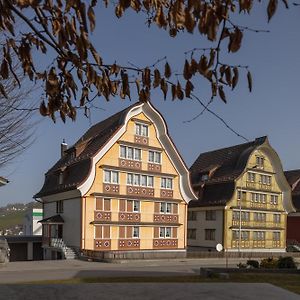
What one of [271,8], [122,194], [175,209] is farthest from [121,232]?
[271,8]

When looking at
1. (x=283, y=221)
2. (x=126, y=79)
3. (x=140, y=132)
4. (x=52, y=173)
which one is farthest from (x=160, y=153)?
(x=126, y=79)

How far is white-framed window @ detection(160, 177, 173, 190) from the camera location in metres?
46.1

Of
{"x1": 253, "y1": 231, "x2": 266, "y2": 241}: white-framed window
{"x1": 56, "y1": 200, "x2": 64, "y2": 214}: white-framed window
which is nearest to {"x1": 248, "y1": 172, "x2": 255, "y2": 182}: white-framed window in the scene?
{"x1": 253, "y1": 231, "x2": 266, "y2": 241}: white-framed window

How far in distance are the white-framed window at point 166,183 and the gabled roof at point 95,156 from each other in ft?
4.36

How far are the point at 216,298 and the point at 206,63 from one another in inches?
266

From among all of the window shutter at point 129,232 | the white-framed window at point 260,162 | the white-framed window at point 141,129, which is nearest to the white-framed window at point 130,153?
the white-framed window at point 141,129

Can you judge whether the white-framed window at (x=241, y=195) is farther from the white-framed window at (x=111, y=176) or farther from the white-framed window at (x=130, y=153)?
the white-framed window at (x=111, y=176)

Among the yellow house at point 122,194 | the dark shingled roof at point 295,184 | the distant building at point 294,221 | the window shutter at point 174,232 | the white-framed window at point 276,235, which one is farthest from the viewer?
the dark shingled roof at point 295,184

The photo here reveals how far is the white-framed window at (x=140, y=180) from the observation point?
43.6 metres

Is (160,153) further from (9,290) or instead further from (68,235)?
(9,290)

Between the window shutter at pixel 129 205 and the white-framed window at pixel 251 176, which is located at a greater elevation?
the white-framed window at pixel 251 176

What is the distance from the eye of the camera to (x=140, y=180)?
44281mm

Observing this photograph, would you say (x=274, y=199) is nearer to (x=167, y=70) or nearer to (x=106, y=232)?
(x=106, y=232)

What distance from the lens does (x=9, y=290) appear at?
9727mm
